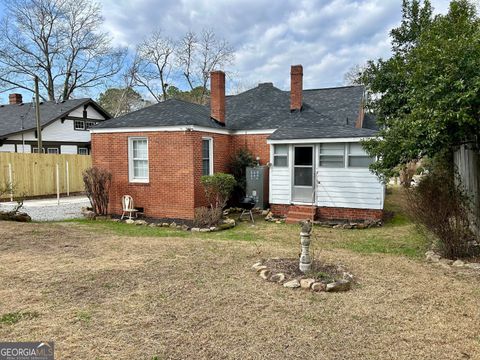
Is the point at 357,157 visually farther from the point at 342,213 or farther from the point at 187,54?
the point at 187,54

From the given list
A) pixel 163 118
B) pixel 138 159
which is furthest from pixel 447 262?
pixel 138 159

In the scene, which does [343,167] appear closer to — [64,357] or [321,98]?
[321,98]

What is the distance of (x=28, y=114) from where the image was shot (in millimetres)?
25109

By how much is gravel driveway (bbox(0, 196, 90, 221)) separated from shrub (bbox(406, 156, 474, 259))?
11.6 metres

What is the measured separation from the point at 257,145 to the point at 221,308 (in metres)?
10.4

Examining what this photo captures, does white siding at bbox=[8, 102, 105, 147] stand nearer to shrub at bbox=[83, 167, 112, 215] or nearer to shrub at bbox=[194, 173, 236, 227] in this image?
shrub at bbox=[83, 167, 112, 215]

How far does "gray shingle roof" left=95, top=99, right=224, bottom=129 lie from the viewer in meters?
12.2

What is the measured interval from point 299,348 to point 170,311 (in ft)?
5.84

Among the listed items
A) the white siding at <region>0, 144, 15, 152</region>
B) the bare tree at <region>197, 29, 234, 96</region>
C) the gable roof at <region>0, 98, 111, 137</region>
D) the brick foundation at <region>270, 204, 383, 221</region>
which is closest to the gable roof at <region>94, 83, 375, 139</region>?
the brick foundation at <region>270, 204, 383, 221</region>

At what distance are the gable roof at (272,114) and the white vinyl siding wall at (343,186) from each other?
1.20 m

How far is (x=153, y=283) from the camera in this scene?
225 inches

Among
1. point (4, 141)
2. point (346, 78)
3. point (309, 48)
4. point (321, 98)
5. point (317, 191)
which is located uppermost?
point (346, 78)

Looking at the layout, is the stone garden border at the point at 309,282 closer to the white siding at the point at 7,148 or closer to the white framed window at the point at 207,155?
A: the white framed window at the point at 207,155

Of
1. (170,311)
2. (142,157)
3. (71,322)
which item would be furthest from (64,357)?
(142,157)
